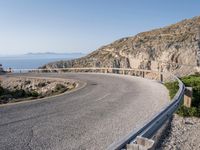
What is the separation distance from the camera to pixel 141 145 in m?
4.93

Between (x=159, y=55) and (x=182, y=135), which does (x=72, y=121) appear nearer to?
(x=182, y=135)

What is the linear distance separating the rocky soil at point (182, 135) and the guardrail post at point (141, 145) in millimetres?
2090

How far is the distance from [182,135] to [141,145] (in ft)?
11.8

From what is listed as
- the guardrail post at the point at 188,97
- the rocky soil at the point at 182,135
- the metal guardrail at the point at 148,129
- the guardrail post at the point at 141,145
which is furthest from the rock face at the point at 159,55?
the guardrail post at the point at 141,145

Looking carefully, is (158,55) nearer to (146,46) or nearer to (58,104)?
(146,46)

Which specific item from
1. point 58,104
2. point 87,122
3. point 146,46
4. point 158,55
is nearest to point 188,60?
point 158,55

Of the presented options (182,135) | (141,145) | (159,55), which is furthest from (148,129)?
(159,55)

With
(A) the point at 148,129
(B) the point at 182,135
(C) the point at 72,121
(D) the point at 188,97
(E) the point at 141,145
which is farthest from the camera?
(D) the point at 188,97

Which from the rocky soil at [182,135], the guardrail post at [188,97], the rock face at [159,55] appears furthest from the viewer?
the rock face at [159,55]

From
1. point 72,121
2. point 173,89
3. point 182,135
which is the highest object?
point 173,89

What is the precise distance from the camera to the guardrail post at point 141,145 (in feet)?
15.8

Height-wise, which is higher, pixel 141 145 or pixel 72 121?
pixel 141 145

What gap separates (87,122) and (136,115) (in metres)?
1.96

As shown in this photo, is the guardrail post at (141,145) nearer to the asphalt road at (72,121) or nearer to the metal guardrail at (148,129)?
the metal guardrail at (148,129)
